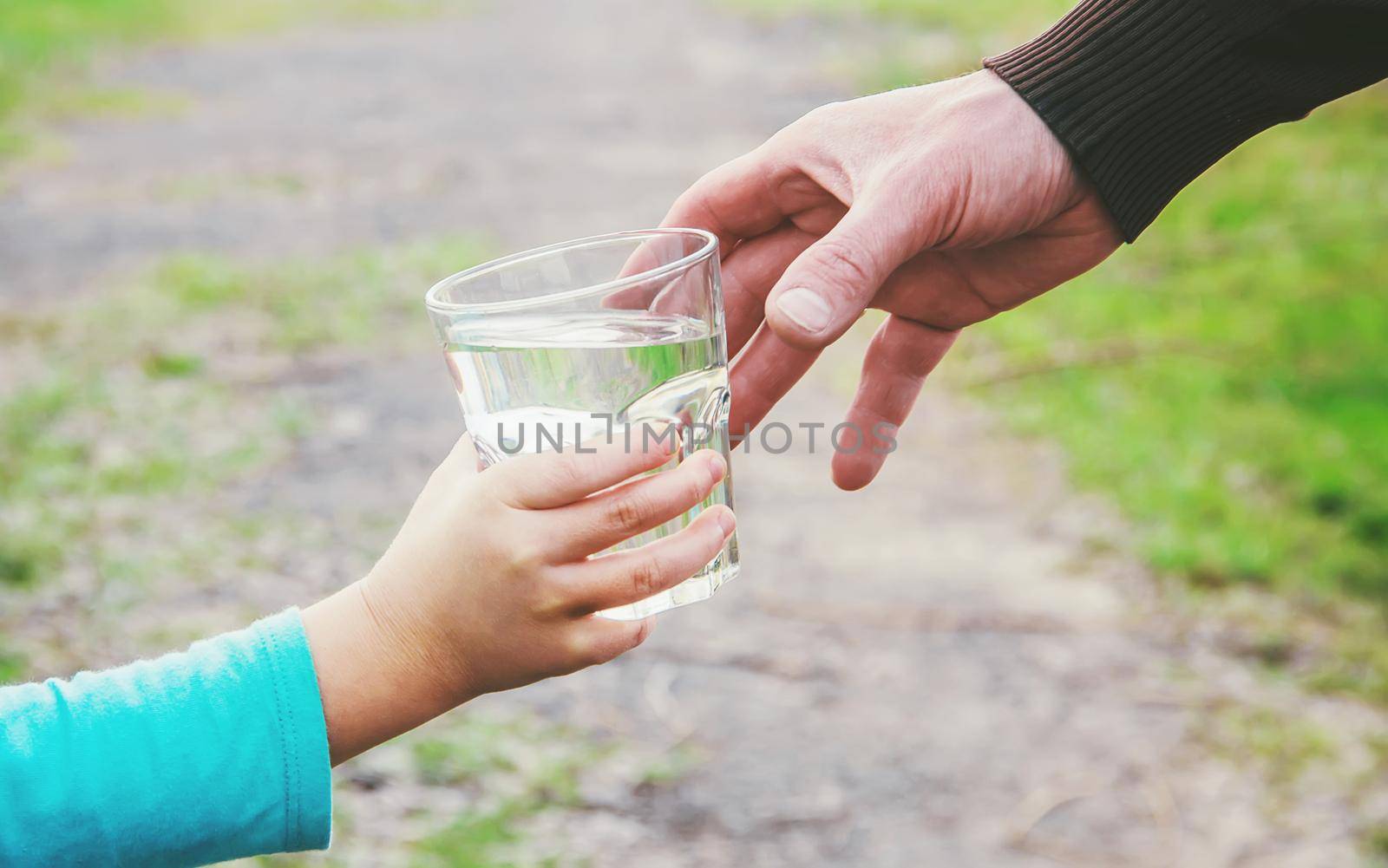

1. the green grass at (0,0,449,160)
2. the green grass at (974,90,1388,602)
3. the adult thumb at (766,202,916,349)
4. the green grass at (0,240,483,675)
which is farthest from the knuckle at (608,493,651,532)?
the green grass at (0,0,449,160)

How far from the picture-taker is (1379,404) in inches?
168

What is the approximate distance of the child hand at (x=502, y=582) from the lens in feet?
4.26

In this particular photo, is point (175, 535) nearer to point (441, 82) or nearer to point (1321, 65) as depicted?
point (1321, 65)

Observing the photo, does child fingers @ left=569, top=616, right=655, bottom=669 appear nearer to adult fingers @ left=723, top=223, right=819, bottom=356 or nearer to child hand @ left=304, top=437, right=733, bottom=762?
child hand @ left=304, top=437, right=733, bottom=762

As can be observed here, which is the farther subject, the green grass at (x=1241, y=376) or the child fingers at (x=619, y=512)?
the green grass at (x=1241, y=376)

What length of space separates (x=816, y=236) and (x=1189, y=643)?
184 centimetres

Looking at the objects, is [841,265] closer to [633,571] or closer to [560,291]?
[560,291]

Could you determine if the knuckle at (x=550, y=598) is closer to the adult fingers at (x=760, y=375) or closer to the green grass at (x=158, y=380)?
the adult fingers at (x=760, y=375)

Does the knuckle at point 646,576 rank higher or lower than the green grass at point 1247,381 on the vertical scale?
higher

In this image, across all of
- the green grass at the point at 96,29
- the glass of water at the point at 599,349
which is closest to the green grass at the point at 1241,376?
the glass of water at the point at 599,349

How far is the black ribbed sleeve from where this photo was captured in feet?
5.82

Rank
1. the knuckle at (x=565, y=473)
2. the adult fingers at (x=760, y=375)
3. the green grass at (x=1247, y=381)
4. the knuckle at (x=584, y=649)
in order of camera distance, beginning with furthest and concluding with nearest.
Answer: the green grass at (x=1247, y=381), the adult fingers at (x=760, y=375), the knuckle at (x=584, y=649), the knuckle at (x=565, y=473)

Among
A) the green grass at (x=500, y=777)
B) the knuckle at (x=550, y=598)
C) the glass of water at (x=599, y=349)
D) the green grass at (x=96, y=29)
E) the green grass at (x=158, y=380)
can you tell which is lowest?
the green grass at (x=500, y=777)

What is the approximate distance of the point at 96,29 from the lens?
13273 mm
